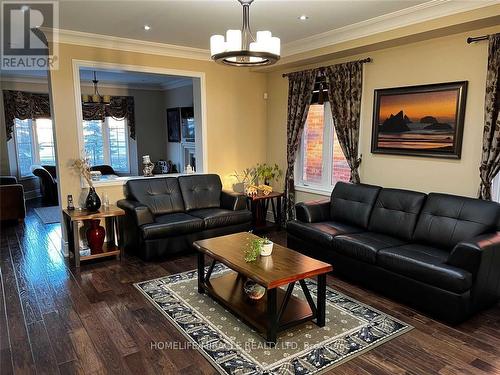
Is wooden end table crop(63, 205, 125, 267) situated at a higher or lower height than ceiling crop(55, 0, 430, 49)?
lower

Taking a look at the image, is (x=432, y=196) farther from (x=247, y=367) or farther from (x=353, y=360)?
(x=247, y=367)

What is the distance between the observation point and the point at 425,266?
297 centimetres

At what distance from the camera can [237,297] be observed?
3.07 metres

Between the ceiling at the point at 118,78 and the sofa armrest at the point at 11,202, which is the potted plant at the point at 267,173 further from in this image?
the sofa armrest at the point at 11,202

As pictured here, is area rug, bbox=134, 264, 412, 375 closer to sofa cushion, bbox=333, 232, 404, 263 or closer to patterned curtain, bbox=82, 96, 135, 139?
sofa cushion, bbox=333, 232, 404, 263

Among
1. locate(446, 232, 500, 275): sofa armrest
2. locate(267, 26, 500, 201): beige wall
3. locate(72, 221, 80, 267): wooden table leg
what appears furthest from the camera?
locate(72, 221, 80, 267): wooden table leg

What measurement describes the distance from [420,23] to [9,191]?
6.53 metres

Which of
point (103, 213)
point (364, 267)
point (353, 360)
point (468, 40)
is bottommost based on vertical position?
point (353, 360)

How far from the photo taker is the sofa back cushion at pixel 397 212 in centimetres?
371

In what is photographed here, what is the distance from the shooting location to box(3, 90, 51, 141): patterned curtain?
24.5 ft

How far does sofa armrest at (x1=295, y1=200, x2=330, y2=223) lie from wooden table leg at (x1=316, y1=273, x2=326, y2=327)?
1.58 m

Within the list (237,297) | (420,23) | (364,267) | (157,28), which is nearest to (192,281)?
(237,297)

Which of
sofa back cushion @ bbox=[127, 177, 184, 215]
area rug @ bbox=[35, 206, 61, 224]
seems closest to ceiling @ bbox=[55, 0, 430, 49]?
sofa back cushion @ bbox=[127, 177, 184, 215]

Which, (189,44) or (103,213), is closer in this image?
(103,213)
